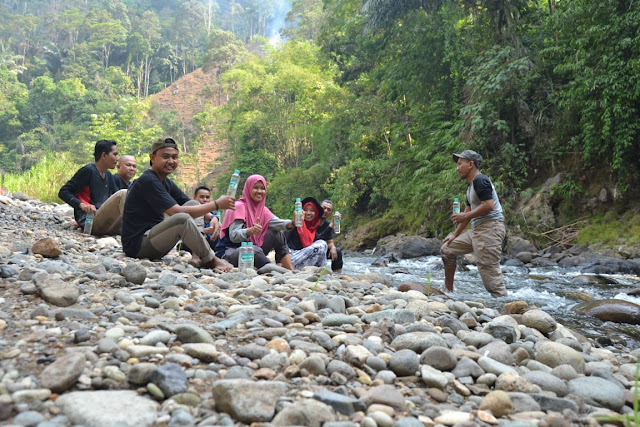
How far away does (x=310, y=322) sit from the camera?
2.85m

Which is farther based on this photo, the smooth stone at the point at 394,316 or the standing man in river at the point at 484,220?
the standing man in river at the point at 484,220

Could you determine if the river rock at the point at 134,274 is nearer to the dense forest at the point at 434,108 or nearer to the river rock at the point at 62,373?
the river rock at the point at 62,373

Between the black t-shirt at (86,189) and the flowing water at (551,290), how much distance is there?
4.41m

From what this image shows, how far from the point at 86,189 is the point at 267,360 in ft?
18.3

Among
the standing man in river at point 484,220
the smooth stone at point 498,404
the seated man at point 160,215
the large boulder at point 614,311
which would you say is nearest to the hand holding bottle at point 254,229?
the seated man at point 160,215

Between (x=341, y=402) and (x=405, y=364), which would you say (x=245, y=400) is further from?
(x=405, y=364)

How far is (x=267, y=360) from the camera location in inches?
82.9

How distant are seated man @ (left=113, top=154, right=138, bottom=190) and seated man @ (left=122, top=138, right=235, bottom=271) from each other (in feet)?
8.78

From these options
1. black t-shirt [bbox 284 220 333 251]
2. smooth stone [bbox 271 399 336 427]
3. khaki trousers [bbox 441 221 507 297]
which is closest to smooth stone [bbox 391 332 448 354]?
smooth stone [bbox 271 399 336 427]

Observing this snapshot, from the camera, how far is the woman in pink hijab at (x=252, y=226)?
519 cm

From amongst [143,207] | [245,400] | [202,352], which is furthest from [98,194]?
[245,400]

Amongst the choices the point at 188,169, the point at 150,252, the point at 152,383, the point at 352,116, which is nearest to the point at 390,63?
the point at 352,116

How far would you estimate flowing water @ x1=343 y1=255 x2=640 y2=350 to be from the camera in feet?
14.3

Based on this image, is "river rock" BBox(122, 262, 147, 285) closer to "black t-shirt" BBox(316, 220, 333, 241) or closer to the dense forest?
"black t-shirt" BBox(316, 220, 333, 241)
